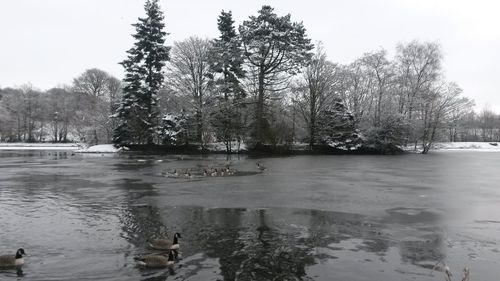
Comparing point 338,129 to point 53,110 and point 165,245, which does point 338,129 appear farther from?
point 53,110

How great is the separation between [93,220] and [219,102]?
3834 cm

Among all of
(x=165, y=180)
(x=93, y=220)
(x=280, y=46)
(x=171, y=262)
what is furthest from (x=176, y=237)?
(x=280, y=46)

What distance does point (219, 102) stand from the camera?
50.3 m

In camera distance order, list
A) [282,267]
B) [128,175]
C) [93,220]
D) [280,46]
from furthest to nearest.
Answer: [280,46] → [128,175] → [93,220] → [282,267]

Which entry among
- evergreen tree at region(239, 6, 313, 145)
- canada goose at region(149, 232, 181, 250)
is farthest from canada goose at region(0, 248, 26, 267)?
evergreen tree at region(239, 6, 313, 145)

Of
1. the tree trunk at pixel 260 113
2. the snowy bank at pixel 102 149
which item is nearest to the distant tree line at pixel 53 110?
the snowy bank at pixel 102 149

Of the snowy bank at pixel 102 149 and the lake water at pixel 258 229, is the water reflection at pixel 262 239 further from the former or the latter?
the snowy bank at pixel 102 149

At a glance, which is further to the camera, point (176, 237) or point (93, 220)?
point (93, 220)

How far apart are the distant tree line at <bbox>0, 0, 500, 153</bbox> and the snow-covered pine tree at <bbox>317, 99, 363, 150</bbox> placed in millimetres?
123

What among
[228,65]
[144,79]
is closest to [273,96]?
[228,65]

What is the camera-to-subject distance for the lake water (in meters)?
8.30

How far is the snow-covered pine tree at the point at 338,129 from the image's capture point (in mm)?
52406

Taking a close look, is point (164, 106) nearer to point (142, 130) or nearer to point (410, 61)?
point (142, 130)

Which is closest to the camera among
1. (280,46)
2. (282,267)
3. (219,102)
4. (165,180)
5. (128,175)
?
(282,267)
